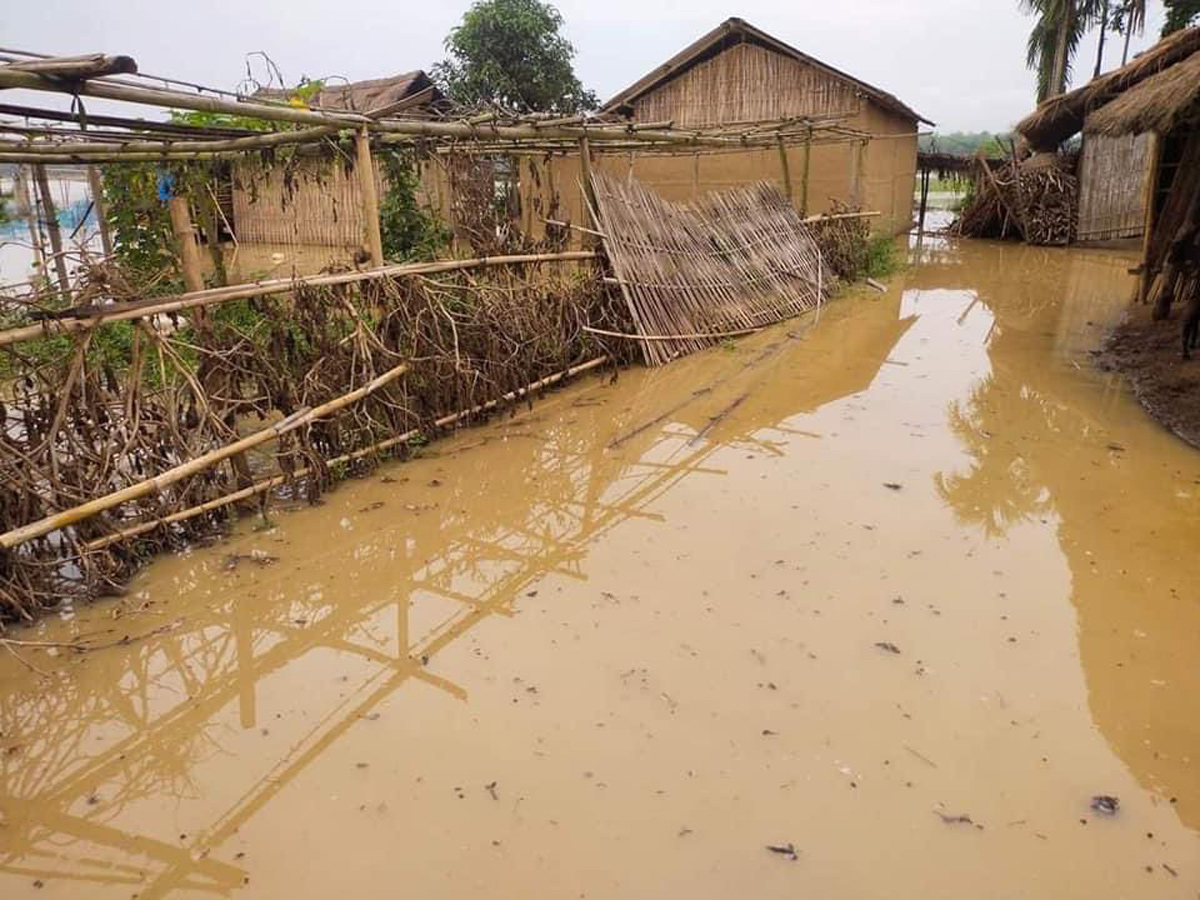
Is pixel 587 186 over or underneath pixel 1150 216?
over

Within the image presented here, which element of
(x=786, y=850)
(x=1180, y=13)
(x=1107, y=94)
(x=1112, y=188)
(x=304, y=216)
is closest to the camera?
(x=786, y=850)

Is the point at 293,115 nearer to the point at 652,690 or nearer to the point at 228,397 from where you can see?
the point at 228,397

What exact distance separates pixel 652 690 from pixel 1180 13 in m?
21.9

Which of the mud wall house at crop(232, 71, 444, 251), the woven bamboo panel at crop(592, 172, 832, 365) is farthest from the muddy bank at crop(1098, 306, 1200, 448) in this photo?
the mud wall house at crop(232, 71, 444, 251)

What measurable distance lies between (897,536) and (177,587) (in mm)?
3435

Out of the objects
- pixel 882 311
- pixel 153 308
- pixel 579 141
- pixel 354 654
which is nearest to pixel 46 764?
pixel 354 654

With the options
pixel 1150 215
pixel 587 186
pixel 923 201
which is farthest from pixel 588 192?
pixel 923 201

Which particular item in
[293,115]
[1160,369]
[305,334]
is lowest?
[1160,369]

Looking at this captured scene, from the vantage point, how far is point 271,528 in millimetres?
4199

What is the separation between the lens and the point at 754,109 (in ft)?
48.0

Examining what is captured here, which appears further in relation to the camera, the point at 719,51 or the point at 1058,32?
the point at 1058,32

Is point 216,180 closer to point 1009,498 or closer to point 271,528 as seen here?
point 271,528

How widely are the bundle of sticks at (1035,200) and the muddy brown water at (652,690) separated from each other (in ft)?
42.5

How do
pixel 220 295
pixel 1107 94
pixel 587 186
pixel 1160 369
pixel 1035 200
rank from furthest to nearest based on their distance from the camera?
pixel 1035 200 → pixel 1107 94 → pixel 587 186 → pixel 1160 369 → pixel 220 295
